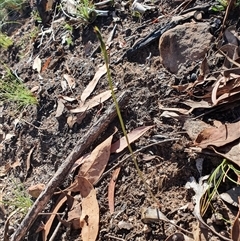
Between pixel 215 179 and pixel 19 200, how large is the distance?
0.92 meters

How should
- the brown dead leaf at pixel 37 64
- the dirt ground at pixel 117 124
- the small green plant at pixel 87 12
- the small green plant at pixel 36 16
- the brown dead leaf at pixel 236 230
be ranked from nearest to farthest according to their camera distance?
the brown dead leaf at pixel 236 230
the dirt ground at pixel 117 124
the small green plant at pixel 87 12
the brown dead leaf at pixel 37 64
the small green plant at pixel 36 16

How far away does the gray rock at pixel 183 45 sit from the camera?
2010mm

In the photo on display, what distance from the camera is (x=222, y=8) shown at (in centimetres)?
205

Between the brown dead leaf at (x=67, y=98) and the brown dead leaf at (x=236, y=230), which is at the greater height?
the brown dead leaf at (x=67, y=98)

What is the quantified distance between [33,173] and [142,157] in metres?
0.64

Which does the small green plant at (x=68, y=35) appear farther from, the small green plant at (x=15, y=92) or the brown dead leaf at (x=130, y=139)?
the brown dead leaf at (x=130, y=139)

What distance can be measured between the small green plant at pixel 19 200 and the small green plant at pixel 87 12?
0.96 m

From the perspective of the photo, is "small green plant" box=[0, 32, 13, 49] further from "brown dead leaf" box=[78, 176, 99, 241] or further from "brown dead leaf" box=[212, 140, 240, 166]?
"brown dead leaf" box=[212, 140, 240, 166]

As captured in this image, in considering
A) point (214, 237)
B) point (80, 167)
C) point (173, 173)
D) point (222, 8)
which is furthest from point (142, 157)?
point (222, 8)

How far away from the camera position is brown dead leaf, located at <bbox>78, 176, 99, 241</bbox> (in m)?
1.82

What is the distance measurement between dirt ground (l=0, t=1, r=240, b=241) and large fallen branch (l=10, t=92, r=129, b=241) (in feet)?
0.11

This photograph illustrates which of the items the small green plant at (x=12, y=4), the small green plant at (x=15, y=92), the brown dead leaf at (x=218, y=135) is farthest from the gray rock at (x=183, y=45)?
the small green plant at (x=12, y=4)

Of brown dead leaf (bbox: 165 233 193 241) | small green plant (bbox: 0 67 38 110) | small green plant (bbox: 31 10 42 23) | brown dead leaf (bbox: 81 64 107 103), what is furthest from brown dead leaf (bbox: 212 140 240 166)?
small green plant (bbox: 31 10 42 23)

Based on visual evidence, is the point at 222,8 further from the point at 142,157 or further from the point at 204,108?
the point at 142,157
